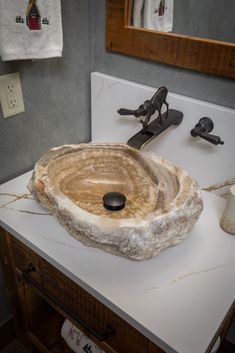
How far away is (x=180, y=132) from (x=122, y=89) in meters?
0.25

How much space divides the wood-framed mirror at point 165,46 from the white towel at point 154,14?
0.7 inches

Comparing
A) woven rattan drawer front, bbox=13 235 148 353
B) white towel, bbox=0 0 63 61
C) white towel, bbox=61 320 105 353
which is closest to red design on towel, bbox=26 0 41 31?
white towel, bbox=0 0 63 61

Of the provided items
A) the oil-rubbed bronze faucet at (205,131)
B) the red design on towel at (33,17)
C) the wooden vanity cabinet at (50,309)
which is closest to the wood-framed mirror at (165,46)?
the oil-rubbed bronze faucet at (205,131)

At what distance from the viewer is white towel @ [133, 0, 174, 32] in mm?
915

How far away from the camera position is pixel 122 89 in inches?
42.2

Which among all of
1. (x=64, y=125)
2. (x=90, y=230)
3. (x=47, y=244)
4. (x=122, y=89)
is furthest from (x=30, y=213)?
(x=122, y=89)

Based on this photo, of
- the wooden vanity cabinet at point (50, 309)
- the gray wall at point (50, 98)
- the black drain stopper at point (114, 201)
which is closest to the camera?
the wooden vanity cabinet at point (50, 309)

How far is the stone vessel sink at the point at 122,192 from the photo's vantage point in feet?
2.26

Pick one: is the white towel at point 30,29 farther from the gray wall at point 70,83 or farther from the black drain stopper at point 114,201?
the black drain stopper at point 114,201

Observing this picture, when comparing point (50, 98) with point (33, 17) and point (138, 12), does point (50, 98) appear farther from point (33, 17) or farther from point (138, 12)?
point (138, 12)

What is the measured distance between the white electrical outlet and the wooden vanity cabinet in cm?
37

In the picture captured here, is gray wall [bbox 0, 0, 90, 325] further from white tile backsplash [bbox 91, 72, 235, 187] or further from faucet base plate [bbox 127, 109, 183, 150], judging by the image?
faucet base plate [bbox 127, 109, 183, 150]

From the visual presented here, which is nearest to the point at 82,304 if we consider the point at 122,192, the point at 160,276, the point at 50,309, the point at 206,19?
the point at 160,276

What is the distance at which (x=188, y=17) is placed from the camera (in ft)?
2.93
